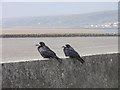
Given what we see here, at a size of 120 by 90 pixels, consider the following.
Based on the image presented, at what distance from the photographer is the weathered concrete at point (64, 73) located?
1045 centimetres

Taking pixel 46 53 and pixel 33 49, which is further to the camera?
pixel 33 49

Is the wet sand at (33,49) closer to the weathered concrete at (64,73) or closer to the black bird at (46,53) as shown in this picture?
the black bird at (46,53)

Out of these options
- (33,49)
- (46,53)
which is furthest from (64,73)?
(33,49)

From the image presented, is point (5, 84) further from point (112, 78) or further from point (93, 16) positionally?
point (93, 16)

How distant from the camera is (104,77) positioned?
42.8 feet

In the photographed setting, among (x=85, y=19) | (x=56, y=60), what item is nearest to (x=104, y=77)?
(x=56, y=60)

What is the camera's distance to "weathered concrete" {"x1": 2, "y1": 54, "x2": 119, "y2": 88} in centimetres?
1045

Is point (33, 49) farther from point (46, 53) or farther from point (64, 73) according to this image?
point (64, 73)

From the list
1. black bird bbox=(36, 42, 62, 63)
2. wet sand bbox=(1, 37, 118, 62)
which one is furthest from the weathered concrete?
wet sand bbox=(1, 37, 118, 62)

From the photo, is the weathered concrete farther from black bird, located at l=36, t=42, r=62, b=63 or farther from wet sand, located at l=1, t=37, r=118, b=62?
wet sand, located at l=1, t=37, r=118, b=62

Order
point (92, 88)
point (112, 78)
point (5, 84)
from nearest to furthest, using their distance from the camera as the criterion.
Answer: point (5, 84) → point (92, 88) → point (112, 78)

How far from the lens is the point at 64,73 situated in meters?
11.6

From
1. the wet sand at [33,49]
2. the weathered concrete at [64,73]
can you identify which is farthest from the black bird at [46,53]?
the wet sand at [33,49]

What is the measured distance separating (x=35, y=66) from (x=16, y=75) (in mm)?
619
